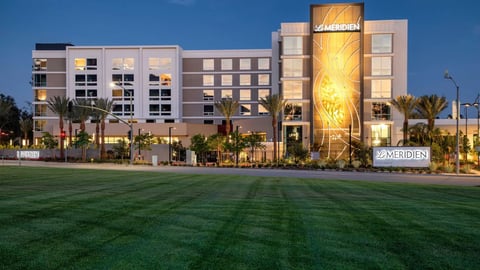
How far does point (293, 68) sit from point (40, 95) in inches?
2366

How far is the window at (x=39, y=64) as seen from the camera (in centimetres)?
9762

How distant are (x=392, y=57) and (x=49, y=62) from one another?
7230 centimetres

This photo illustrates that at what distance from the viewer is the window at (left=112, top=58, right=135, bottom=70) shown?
94812 mm

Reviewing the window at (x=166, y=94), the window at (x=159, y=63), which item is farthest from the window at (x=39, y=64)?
the window at (x=166, y=94)

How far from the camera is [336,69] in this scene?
225 feet

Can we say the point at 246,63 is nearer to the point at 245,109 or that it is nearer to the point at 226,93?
the point at 226,93

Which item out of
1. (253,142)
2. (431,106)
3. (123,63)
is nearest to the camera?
(431,106)

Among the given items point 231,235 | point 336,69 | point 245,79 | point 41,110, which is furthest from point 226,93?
point 231,235

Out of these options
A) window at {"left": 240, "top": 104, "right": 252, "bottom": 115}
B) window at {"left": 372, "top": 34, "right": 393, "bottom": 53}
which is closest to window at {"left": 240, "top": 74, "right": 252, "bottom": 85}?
window at {"left": 240, "top": 104, "right": 252, "bottom": 115}

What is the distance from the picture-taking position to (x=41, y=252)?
7.22m

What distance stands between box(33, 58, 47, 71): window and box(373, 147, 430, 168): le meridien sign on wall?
79.1 meters

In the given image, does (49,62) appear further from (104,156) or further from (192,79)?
(104,156)

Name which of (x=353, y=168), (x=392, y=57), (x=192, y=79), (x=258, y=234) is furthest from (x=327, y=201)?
(x=192, y=79)

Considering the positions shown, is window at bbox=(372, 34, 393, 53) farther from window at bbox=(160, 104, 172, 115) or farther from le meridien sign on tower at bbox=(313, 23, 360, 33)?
window at bbox=(160, 104, 172, 115)
